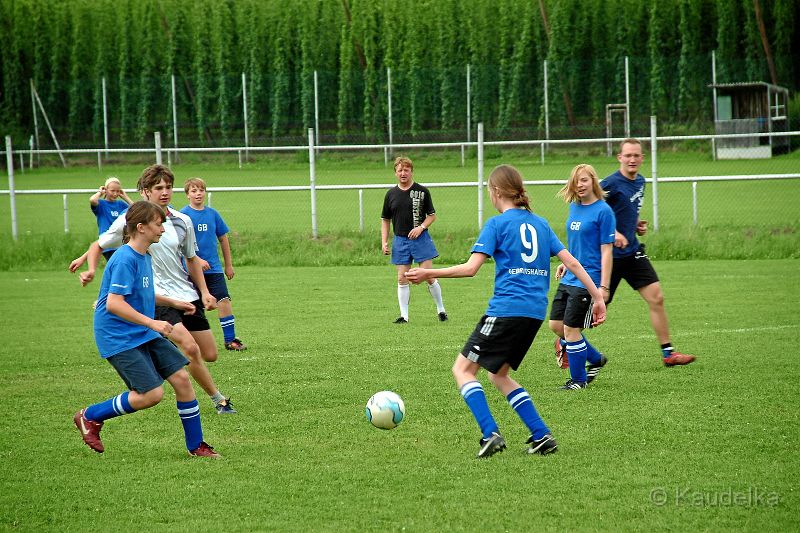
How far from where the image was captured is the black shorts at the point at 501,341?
229 inches

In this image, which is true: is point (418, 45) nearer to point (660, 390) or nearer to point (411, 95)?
point (411, 95)

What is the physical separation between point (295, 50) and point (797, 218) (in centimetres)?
2867

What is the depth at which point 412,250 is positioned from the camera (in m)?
12.2

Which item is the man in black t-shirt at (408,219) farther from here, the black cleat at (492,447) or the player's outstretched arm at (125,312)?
the player's outstretched arm at (125,312)

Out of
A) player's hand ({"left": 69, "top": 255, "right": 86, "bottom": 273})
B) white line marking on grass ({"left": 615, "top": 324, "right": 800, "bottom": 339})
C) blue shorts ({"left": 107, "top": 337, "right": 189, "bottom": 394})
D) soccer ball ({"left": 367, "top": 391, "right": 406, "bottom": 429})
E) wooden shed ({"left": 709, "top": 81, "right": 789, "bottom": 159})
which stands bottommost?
white line marking on grass ({"left": 615, "top": 324, "right": 800, "bottom": 339})

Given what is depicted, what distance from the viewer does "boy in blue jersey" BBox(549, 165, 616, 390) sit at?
307 inches

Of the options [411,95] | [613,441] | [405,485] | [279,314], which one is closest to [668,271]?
[279,314]

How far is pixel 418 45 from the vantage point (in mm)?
42469

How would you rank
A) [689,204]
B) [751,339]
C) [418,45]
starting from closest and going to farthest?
[751,339] → [689,204] → [418,45]

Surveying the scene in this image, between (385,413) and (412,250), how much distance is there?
6.04m

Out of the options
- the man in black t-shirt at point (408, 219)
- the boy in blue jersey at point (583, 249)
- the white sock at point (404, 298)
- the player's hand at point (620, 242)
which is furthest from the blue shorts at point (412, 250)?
the boy in blue jersey at point (583, 249)

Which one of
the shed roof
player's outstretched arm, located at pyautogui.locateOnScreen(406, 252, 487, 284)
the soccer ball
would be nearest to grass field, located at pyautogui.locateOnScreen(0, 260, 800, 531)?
the soccer ball

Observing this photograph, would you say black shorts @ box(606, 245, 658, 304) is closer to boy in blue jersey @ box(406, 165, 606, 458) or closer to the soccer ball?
boy in blue jersey @ box(406, 165, 606, 458)
